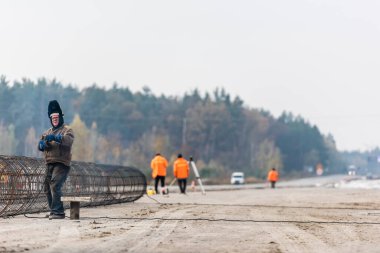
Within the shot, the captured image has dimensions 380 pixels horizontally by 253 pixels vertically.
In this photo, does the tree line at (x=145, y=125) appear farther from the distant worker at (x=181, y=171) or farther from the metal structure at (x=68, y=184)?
the metal structure at (x=68, y=184)

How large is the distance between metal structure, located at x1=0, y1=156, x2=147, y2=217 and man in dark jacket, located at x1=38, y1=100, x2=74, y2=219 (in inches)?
27.1

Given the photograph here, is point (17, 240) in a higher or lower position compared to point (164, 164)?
lower

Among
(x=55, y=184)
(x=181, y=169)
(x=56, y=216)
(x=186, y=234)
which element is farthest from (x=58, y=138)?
(x=181, y=169)

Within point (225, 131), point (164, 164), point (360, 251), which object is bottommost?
point (360, 251)

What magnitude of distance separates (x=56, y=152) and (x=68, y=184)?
13.5ft

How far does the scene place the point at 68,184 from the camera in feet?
68.4

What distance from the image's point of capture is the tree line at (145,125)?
367ft

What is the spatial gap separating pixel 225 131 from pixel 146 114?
15.9m

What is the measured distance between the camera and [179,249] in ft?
35.1

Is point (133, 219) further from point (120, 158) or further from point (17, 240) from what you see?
point (120, 158)

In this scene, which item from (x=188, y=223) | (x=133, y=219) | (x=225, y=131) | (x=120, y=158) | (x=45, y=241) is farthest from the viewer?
(x=225, y=131)

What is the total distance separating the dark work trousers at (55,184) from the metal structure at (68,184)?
2.08 feet

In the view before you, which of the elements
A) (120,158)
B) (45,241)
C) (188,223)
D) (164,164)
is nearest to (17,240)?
(45,241)

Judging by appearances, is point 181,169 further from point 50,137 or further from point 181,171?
point 50,137
